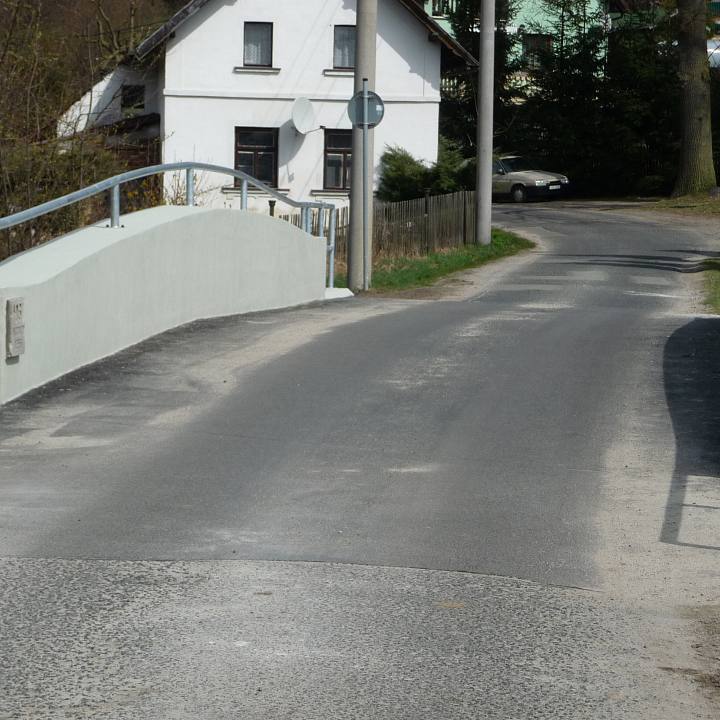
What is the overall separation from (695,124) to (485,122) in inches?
698

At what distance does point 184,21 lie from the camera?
39.9 m

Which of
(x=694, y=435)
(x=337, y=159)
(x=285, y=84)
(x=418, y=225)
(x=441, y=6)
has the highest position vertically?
(x=441, y=6)

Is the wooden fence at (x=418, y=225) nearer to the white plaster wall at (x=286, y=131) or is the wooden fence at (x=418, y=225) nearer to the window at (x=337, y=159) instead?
the white plaster wall at (x=286, y=131)

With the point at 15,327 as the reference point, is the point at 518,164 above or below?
above

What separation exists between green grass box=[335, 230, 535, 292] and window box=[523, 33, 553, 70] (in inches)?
741

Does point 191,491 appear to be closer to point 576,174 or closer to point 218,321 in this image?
point 218,321

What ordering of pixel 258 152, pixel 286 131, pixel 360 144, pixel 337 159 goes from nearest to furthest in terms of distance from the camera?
1. pixel 360 144
2. pixel 286 131
3. pixel 337 159
4. pixel 258 152

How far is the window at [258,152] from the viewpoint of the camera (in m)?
42.0

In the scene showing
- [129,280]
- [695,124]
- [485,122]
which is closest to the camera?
[129,280]

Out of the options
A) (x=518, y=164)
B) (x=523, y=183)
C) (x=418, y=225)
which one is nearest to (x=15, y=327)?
(x=418, y=225)

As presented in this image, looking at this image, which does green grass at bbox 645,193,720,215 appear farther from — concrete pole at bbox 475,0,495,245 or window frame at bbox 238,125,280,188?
concrete pole at bbox 475,0,495,245

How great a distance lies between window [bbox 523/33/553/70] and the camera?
5222cm

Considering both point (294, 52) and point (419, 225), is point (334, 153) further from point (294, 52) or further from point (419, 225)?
point (419, 225)

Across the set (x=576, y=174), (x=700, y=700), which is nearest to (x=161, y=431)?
(x=700, y=700)
